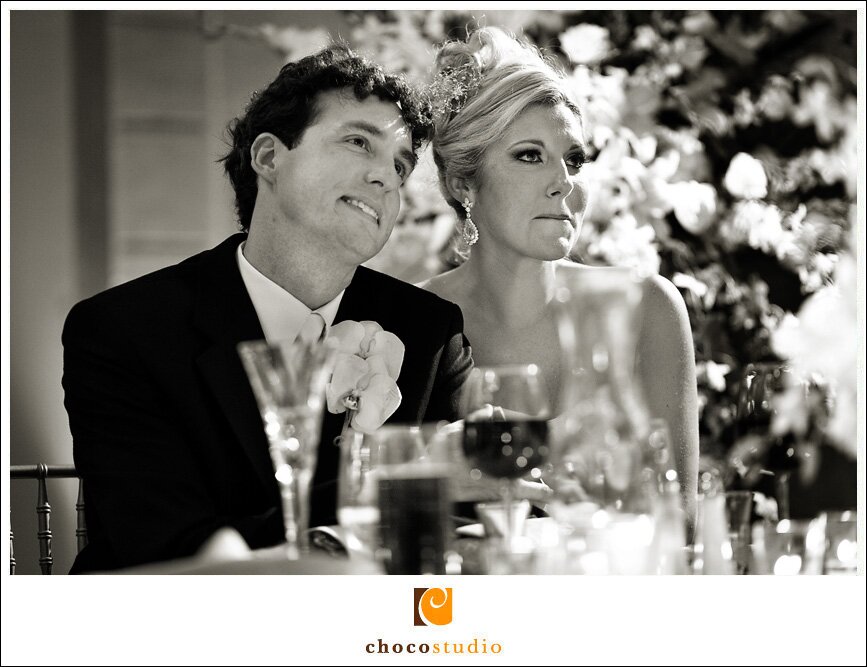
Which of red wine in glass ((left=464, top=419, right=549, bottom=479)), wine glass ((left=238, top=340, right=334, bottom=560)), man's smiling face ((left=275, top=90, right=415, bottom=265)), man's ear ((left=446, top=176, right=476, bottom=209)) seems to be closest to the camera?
red wine in glass ((left=464, top=419, right=549, bottom=479))

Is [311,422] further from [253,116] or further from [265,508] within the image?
[253,116]

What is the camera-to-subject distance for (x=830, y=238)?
2498 millimetres

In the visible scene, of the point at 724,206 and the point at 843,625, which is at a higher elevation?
the point at 724,206

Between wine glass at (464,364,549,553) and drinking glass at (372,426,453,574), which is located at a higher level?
wine glass at (464,364,549,553)

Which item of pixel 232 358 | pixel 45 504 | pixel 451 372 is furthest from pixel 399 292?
pixel 45 504

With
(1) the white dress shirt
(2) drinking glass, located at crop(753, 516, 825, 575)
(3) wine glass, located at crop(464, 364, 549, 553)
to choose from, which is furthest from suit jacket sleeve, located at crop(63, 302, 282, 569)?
(2) drinking glass, located at crop(753, 516, 825, 575)

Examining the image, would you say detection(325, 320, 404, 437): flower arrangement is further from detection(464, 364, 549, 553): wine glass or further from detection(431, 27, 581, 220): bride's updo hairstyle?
detection(431, 27, 581, 220): bride's updo hairstyle

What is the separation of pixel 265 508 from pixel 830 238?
145 centimetres

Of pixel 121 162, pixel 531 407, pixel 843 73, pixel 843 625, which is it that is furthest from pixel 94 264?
pixel 843 73

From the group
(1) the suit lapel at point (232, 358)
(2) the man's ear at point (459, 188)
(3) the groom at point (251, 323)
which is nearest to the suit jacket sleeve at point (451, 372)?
(3) the groom at point (251, 323)

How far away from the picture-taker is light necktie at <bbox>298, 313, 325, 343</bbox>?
200 centimetres

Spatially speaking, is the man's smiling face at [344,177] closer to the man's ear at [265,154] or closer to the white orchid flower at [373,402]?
the man's ear at [265,154]

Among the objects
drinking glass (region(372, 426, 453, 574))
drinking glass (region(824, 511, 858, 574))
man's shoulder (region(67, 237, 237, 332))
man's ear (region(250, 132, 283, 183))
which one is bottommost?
drinking glass (region(824, 511, 858, 574))

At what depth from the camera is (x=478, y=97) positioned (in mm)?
2160
